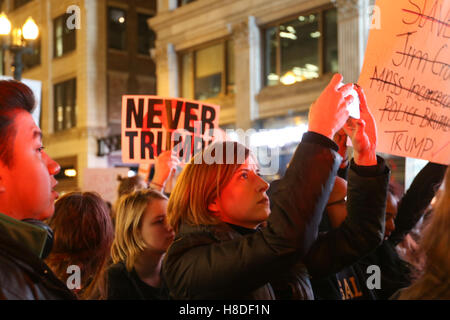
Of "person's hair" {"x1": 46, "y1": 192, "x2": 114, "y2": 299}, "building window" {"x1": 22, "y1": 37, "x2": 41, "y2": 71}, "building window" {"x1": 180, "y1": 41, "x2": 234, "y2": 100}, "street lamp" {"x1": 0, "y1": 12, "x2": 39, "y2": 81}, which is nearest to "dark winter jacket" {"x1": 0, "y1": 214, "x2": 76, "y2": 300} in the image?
"person's hair" {"x1": 46, "y1": 192, "x2": 114, "y2": 299}

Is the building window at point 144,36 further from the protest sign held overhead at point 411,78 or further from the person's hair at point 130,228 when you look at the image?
the protest sign held overhead at point 411,78

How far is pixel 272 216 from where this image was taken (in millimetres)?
1758

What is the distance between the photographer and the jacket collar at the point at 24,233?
4.81 feet

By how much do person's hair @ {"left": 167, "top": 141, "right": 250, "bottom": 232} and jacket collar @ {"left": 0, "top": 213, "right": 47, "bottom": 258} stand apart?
718 mm

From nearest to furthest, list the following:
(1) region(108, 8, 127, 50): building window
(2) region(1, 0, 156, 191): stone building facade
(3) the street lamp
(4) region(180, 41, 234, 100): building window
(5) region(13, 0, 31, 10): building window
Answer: (3) the street lamp → (4) region(180, 41, 234, 100): building window → (2) region(1, 0, 156, 191): stone building facade → (1) region(108, 8, 127, 50): building window → (5) region(13, 0, 31, 10): building window

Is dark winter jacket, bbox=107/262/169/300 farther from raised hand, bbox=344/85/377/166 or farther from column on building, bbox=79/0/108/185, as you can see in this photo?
column on building, bbox=79/0/108/185

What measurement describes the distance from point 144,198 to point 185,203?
1.19 m

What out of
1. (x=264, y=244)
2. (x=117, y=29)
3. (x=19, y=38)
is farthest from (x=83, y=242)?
(x=117, y=29)

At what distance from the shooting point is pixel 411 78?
110 inches

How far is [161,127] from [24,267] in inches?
146

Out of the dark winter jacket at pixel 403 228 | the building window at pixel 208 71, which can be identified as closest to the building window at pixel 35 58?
the building window at pixel 208 71

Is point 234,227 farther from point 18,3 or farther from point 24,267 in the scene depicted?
point 18,3

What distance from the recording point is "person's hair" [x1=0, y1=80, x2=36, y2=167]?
1.54m

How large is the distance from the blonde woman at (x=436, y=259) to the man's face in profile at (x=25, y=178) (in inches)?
42.5
